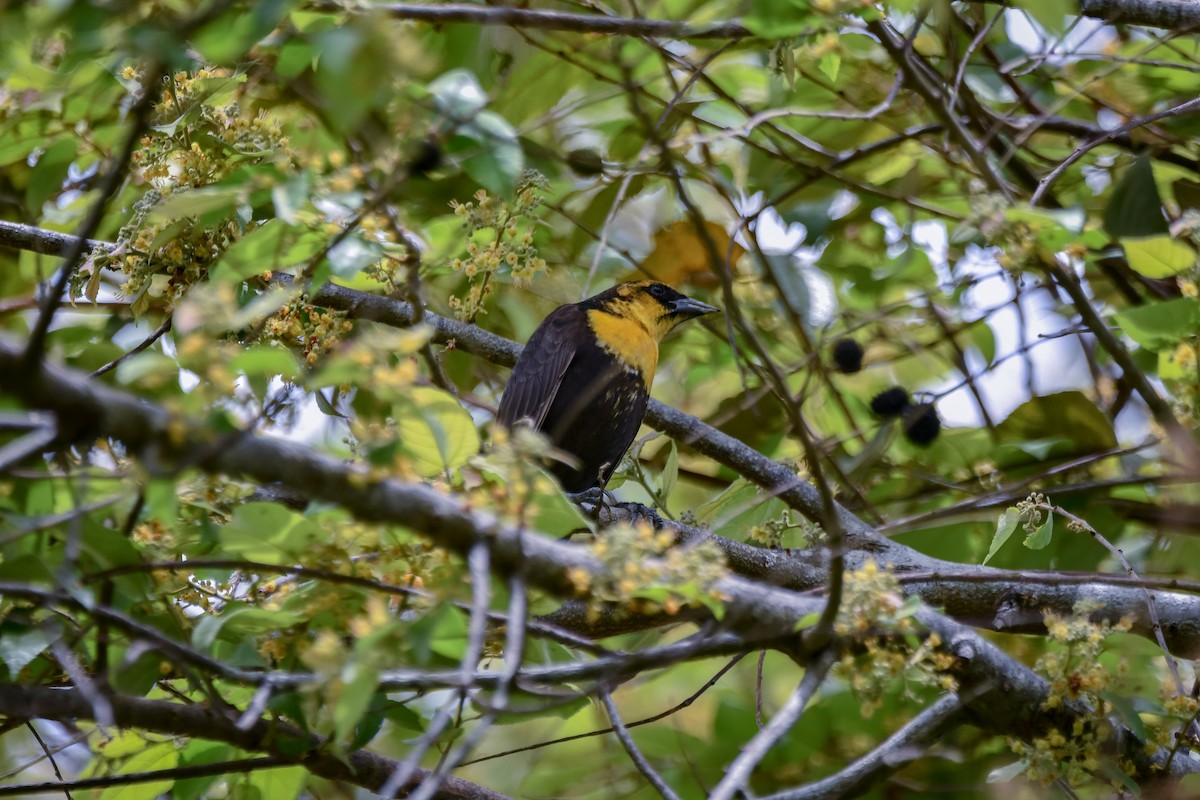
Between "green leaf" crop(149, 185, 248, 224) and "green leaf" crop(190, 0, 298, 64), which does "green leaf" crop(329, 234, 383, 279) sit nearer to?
"green leaf" crop(149, 185, 248, 224)

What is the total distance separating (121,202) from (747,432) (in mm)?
2507

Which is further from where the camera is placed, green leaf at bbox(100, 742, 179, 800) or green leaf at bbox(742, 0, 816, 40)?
green leaf at bbox(742, 0, 816, 40)

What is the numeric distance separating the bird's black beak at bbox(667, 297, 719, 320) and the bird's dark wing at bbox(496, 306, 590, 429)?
0.62 metres

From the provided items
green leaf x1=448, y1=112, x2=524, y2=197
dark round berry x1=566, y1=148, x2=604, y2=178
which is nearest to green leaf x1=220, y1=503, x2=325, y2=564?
green leaf x1=448, y1=112, x2=524, y2=197

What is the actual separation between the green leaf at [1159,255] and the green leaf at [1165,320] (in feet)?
0.34

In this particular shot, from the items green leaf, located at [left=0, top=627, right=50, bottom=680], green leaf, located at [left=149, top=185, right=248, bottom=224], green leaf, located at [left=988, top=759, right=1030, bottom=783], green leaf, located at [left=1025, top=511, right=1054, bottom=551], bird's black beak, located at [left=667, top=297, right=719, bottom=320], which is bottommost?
green leaf, located at [left=988, top=759, right=1030, bottom=783]

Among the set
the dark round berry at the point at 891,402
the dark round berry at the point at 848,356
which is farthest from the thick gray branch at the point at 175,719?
the dark round berry at the point at 848,356

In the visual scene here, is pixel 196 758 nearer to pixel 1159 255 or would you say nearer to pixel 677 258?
pixel 1159 255

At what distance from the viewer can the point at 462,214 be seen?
9.31ft

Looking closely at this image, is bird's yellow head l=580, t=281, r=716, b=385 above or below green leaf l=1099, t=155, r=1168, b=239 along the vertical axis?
below

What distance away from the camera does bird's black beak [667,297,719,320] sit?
5.18m

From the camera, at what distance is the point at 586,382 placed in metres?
4.83

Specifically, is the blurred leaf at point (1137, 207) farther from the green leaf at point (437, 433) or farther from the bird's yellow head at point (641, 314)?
the green leaf at point (437, 433)

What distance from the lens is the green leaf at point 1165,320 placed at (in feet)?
9.19
